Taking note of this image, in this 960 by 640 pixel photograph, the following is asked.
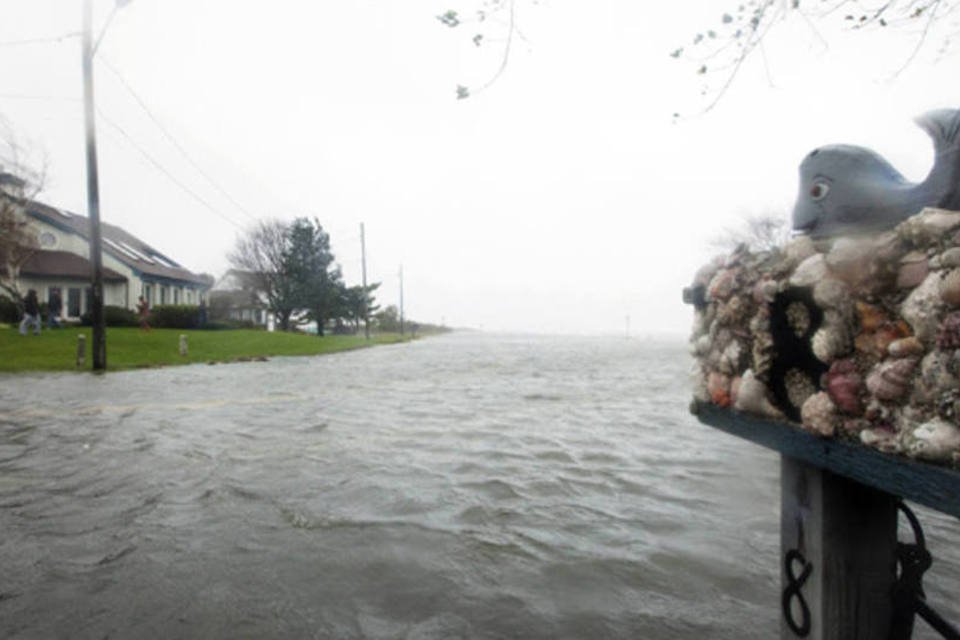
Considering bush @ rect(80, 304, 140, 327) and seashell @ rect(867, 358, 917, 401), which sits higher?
bush @ rect(80, 304, 140, 327)

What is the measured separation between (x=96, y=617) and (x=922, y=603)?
3288mm

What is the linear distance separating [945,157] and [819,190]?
0.29m

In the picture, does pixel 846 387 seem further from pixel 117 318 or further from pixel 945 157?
pixel 117 318

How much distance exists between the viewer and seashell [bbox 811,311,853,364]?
1188mm

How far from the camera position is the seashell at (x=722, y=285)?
155cm

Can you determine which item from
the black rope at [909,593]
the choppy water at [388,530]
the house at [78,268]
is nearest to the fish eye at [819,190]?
the black rope at [909,593]

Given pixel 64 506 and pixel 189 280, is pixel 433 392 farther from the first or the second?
pixel 189 280

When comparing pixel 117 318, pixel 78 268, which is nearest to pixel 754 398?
pixel 117 318

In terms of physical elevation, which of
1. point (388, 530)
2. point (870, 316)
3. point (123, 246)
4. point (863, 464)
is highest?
point (123, 246)

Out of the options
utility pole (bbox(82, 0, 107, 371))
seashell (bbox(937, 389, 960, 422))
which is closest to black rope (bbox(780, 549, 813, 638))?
seashell (bbox(937, 389, 960, 422))

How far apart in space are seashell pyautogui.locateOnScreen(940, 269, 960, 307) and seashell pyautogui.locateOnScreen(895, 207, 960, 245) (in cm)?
10

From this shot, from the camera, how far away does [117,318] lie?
30672 mm

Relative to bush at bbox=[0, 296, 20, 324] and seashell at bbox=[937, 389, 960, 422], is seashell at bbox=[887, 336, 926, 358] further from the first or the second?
bush at bbox=[0, 296, 20, 324]

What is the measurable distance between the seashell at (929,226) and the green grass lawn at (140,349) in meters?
18.9
